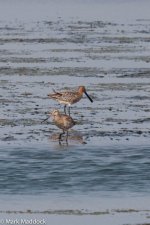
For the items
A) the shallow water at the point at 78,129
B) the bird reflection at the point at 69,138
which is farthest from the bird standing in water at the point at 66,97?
the bird reflection at the point at 69,138

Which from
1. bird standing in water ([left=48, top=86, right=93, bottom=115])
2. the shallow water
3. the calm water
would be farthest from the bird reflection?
bird standing in water ([left=48, top=86, right=93, bottom=115])

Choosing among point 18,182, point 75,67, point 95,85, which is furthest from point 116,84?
point 18,182

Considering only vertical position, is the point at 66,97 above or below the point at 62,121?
above

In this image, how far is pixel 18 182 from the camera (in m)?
15.3

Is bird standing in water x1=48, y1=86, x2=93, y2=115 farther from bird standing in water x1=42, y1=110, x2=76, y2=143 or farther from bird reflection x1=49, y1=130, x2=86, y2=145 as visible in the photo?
bird standing in water x1=42, y1=110, x2=76, y2=143

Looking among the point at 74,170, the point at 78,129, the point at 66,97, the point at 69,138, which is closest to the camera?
the point at 74,170

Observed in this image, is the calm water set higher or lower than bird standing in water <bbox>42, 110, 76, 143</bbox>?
lower

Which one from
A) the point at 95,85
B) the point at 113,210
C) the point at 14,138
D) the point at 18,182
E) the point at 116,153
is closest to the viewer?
the point at 113,210

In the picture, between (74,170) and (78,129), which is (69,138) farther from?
(74,170)

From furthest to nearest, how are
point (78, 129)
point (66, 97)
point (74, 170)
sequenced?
1. point (66, 97)
2. point (78, 129)
3. point (74, 170)

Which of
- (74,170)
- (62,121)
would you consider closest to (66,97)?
(62,121)

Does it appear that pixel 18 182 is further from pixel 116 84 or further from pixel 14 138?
pixel 116 84

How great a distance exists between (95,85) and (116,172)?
31.8 feet

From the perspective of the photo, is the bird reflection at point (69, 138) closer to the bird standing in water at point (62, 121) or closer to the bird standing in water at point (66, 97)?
the bird standing in water at point (62, 121)
